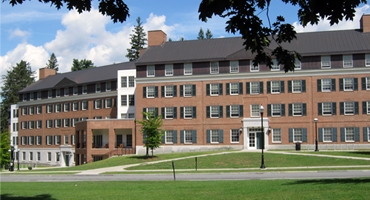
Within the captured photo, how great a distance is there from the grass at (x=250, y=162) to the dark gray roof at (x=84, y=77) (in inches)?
1179

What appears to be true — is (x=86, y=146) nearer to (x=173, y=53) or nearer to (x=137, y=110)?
(x=137, y=110)

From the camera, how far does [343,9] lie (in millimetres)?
8617

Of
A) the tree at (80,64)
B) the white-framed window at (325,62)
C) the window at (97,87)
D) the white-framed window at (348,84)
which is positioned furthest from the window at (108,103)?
the tree at (80,64)

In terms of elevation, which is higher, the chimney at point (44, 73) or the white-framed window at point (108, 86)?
the chimney at point (44, 73)

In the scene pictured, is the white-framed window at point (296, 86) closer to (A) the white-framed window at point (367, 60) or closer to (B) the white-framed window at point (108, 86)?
(A) the white-framed window at point (367, 60)

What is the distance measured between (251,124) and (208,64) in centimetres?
905

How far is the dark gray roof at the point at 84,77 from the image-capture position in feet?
236

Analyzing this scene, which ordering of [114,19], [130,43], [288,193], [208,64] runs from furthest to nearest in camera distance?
[130,43] → [208,64] → [288,193] → [114,19]

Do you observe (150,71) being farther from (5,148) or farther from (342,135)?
→ (342,135)

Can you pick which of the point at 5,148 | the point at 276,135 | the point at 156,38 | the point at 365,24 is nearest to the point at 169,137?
the point at 276,135

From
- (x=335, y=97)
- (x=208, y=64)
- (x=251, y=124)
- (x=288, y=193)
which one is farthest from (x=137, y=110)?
(x=288, y=193)

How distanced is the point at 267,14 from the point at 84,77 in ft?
228

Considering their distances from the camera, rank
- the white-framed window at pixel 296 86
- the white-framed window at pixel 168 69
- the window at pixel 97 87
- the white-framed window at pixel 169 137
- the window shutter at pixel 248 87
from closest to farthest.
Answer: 1. the white-framed window at pixel 296 86
2. the window shutter at pixel 248 87
3. the white-framed window at pixel 169 137
4. the white-framed window at pixel 168 69
5. the window at pixel 97 87

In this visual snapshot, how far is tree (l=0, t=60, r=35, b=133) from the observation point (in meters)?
105
